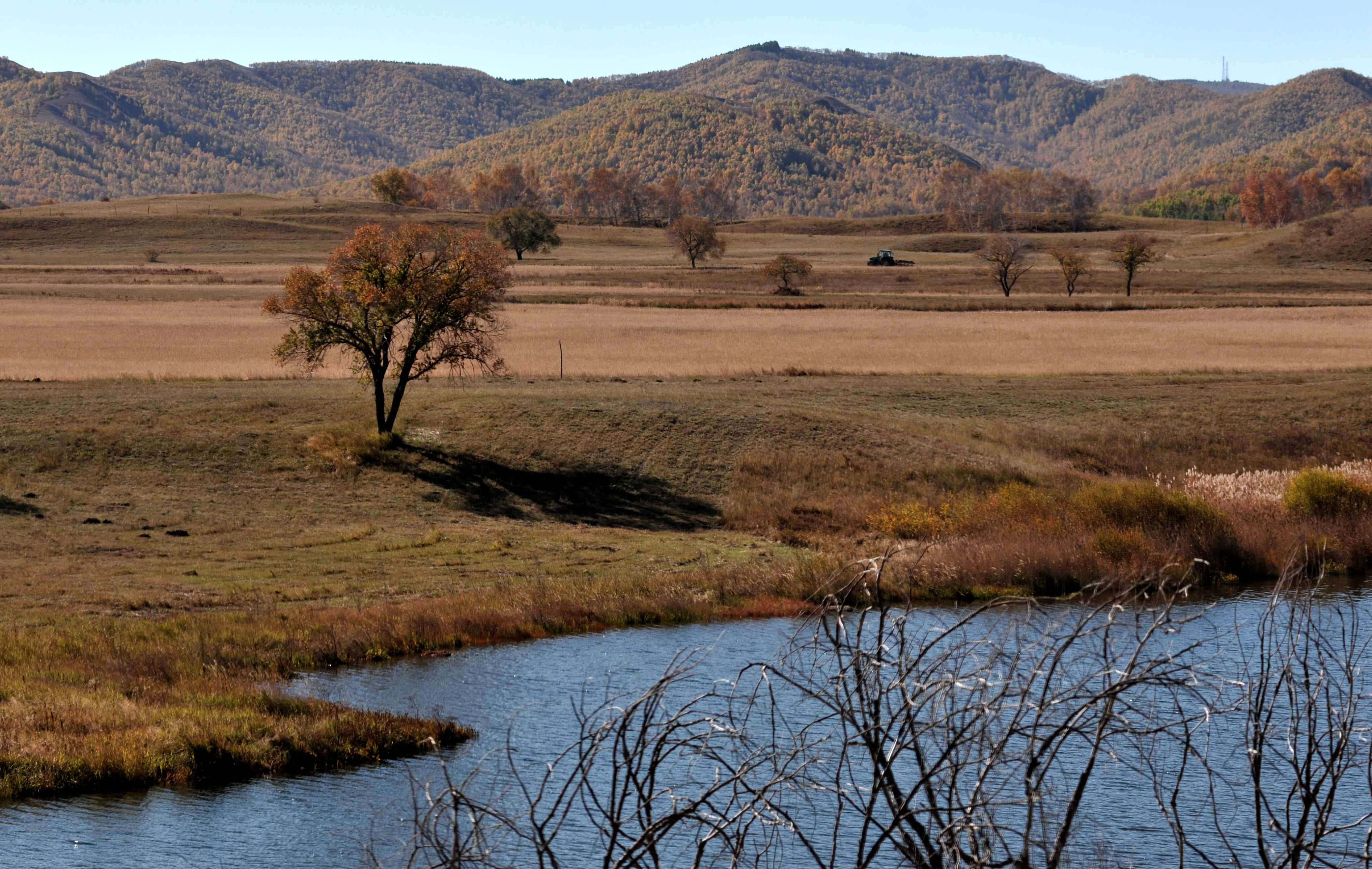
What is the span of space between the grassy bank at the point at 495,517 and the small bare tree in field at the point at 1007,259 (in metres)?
59.4

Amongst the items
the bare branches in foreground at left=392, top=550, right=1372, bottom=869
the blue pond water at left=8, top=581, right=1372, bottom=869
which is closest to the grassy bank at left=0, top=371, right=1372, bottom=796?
the blue pond water at left=8, top=581, right=1372, bottom=869

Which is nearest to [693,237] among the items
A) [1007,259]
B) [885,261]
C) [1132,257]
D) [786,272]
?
[885,261]

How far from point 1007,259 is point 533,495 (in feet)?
286

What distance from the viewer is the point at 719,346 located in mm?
77062

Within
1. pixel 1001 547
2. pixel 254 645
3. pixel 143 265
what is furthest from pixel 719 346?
pixel 143 265

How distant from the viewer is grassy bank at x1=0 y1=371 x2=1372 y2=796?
2217cm

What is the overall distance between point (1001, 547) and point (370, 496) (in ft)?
65.3

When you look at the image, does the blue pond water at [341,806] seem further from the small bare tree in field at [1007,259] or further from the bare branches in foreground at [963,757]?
the small bare tree in field at [1007,259]

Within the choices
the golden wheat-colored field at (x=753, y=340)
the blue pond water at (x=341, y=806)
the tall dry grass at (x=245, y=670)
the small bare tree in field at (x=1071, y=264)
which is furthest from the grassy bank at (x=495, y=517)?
the small bare tree in field at (x=1071, y=264)

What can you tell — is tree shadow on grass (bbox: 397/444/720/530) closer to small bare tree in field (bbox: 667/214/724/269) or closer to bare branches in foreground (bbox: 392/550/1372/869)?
bare branches in foreground (bbox: 392/550/1372/869)

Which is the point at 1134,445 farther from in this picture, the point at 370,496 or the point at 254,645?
the point at 254,645

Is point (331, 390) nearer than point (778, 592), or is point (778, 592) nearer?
point (778, 592)

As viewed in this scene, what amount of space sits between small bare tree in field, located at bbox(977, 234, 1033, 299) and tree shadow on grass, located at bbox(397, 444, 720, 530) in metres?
77.0

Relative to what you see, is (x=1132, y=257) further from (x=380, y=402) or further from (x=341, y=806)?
(x=341, y=806)
